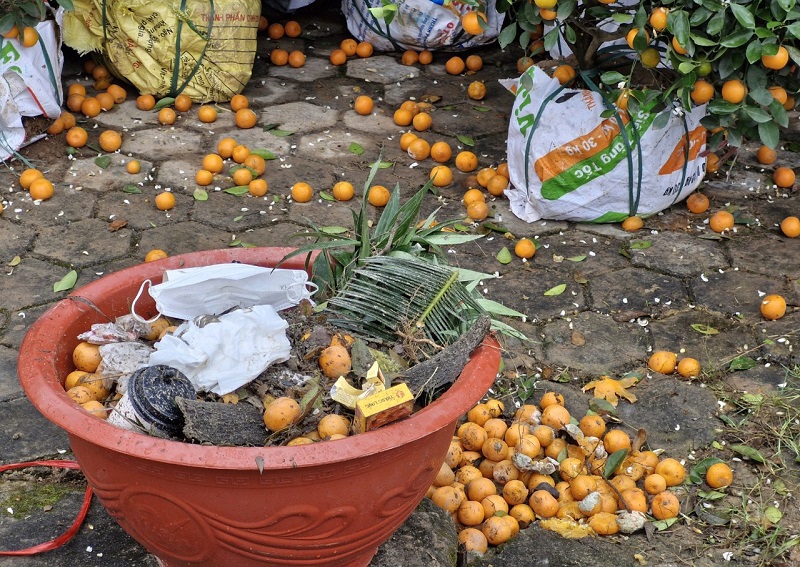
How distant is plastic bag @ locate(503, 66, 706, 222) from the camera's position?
4.03m

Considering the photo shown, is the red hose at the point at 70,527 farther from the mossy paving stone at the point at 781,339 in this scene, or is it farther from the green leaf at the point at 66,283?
the mossy paving stone at the point at 781,339

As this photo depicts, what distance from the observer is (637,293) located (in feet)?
12.3

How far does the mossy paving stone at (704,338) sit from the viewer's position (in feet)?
11.2

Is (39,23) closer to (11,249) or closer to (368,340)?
(11,249)

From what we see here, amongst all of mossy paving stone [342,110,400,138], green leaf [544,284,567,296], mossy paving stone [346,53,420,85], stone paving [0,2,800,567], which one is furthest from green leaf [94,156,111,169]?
green leaf [544,284,567,296]

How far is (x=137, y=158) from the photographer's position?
4586 mm

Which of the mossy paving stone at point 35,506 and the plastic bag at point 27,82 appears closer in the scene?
the mossy paving stone at point 35,506

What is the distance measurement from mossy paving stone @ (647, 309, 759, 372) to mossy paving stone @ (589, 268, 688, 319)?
3.1 inches

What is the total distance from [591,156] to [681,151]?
0.42 metres

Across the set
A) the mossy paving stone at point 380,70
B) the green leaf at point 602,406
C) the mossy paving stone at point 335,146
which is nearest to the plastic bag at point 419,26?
the mossy paving stone at point 380,70

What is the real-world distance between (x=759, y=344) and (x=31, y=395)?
2.66 m

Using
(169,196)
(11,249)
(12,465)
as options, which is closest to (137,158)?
(169,196)

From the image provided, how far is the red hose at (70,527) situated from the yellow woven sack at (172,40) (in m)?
2.81

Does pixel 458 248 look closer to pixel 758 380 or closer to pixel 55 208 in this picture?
pixel 758 380
